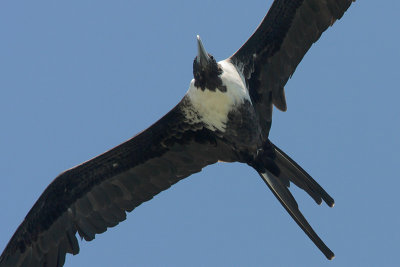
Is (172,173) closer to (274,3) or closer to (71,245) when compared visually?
(71,245)

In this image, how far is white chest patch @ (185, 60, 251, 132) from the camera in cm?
752

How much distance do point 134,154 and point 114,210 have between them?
0.64m

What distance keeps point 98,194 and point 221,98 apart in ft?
5.82

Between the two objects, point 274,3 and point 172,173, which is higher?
point 274,3

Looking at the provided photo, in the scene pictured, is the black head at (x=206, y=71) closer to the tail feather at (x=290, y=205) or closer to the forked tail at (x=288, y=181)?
the forked tail at (x=288, y=181)

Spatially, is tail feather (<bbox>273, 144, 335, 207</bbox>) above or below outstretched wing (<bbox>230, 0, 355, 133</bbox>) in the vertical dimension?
below

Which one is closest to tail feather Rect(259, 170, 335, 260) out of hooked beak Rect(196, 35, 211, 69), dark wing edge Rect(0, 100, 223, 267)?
dark wing edge Rect(0, 100, 223, 267)

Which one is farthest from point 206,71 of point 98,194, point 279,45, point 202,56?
point 98,194

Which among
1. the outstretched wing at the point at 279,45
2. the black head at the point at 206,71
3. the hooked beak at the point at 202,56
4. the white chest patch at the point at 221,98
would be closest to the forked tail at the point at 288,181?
the outstretched wing at the point at 279,45

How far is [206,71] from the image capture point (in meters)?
7.46

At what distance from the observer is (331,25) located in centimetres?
789

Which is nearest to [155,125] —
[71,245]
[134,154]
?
[134,154]

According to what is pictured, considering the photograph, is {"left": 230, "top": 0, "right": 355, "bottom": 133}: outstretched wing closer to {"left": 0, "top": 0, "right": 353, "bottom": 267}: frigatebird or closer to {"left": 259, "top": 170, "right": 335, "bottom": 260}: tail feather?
{"left": 0, "top": 0, "right": 353, "bottom": 267}: frigatebird

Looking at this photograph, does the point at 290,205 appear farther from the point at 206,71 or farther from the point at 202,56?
the point at 202,56
